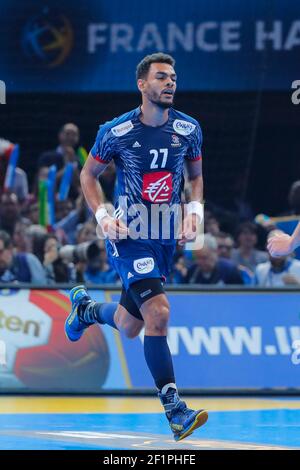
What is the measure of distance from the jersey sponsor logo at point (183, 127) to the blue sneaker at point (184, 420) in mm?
2048

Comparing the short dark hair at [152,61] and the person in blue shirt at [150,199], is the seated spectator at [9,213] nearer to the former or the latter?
the person in blue shirt at [150,199]

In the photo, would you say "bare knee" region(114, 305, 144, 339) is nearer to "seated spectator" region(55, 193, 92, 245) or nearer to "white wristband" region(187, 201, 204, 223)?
"white wristband" region(187, 201, 204, 223)

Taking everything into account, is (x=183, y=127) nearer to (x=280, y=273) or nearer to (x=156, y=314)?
(x=156, y=314)

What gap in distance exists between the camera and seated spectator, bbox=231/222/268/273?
45.9 feet

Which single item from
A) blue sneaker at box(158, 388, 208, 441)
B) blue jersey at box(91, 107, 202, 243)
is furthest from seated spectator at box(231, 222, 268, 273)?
blue sneaker at box(158, 388, 208, 441)

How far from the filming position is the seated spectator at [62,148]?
1528 centimetres

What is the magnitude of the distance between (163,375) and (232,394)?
3.94 m

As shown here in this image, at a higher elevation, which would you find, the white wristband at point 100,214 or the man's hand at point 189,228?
the white wristband at point 100,214

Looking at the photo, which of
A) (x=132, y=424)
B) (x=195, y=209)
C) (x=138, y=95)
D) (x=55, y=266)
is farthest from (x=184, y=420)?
(x=138, y=95)

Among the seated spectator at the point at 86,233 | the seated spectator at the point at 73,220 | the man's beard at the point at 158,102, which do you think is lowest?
the man's beard at the point at 158,102

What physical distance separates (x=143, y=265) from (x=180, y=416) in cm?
112

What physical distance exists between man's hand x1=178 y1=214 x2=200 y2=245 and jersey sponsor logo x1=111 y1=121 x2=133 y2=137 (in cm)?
78

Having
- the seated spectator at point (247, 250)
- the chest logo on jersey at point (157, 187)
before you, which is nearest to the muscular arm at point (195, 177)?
the chest logo on jersey at point (157, 187)

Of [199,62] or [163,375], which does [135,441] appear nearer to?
[163,375]
